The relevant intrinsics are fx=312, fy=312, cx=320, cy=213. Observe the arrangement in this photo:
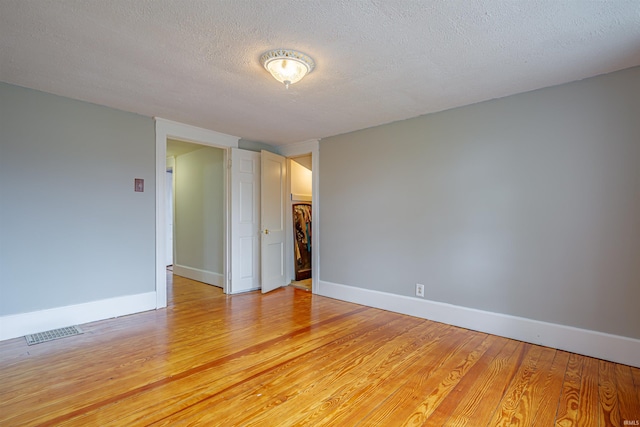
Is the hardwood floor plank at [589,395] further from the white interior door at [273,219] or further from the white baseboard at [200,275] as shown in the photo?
the white baseboard at [200,275]

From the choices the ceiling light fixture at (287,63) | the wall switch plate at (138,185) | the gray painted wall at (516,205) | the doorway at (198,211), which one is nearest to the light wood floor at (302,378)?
the gray painted wall at (516,205)

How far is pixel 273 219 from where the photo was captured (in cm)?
476

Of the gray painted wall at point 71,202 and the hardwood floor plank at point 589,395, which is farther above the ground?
the gray painted wall at point 71,202

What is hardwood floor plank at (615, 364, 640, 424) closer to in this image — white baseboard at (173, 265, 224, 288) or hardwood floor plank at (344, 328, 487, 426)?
hardwood floor plank at (344, 328, 487, 426)

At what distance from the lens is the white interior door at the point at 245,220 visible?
4.46 m

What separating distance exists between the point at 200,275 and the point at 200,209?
1104mm

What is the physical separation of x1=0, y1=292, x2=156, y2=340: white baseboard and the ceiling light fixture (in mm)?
2900

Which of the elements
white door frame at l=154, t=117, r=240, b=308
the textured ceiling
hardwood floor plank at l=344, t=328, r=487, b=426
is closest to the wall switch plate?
white door frame at l=154, t=117, r=240, b=308

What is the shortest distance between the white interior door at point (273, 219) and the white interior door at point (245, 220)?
0.65 feet

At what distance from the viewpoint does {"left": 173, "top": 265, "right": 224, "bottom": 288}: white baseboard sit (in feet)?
16.0

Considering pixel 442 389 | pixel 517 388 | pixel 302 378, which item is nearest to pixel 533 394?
pixel 517 388

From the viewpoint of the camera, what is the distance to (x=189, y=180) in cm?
550


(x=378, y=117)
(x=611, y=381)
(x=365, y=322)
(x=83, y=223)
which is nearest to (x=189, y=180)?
(x=83, y=223)

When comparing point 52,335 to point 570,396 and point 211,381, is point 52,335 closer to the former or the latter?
point 211,381
